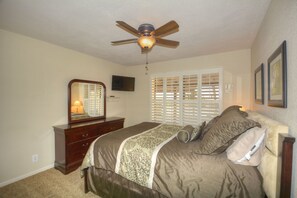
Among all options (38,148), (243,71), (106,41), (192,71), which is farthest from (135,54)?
(38,148)

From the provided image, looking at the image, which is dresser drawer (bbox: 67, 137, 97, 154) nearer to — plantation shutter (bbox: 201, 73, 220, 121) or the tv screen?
the tv screen

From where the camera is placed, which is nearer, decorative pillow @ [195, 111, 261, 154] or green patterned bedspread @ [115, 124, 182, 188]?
decorative pillow @ [195, 111, 261, 154]

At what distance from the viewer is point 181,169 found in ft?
4.57

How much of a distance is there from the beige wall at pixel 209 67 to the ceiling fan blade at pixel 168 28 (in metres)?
2.01

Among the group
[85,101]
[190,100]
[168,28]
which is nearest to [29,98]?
[85,101]

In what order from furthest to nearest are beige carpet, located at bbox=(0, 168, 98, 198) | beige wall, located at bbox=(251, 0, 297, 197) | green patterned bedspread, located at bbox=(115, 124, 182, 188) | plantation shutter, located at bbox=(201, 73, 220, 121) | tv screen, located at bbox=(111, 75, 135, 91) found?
tv screen, located at bbox=(111, 75, 135, 91), plantation shutter, located at bbox=(201, 73, 220, 121), beige carpet, located at bbox=(0, 168, 98, 198), green patterned bedspread, located at bbox=(115, 124, 182, 188), beige wall, located at bbox=(251, 0, 297, 197)

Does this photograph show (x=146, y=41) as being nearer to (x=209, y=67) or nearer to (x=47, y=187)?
(x=209, y=67)

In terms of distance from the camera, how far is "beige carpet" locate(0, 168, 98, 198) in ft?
6.35

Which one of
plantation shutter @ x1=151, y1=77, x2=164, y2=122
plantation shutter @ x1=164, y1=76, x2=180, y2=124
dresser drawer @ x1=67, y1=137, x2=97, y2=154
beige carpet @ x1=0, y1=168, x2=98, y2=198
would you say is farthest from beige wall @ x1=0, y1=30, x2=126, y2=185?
plantation shutter @ x1=164, y1=76, x2=180, y2=124

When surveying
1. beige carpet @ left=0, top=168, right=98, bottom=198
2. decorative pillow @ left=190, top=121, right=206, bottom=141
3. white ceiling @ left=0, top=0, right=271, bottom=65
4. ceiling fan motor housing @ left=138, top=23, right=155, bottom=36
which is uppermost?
white ceiling @ left=0, top=0, right=271, bottom=65

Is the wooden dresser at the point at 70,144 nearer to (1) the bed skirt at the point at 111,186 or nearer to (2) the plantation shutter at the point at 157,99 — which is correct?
(1) the bed skirt at the point at 111,186

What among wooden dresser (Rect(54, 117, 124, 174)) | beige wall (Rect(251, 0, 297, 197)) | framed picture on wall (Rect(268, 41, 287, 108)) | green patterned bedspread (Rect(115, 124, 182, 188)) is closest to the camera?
beige wall (Rect(251, 0, 297, 197))

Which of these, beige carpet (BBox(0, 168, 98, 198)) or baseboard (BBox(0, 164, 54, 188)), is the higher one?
baseboard (BBox(0, 164, 54, 188))

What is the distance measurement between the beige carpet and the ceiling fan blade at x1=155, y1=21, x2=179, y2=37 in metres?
2.38
